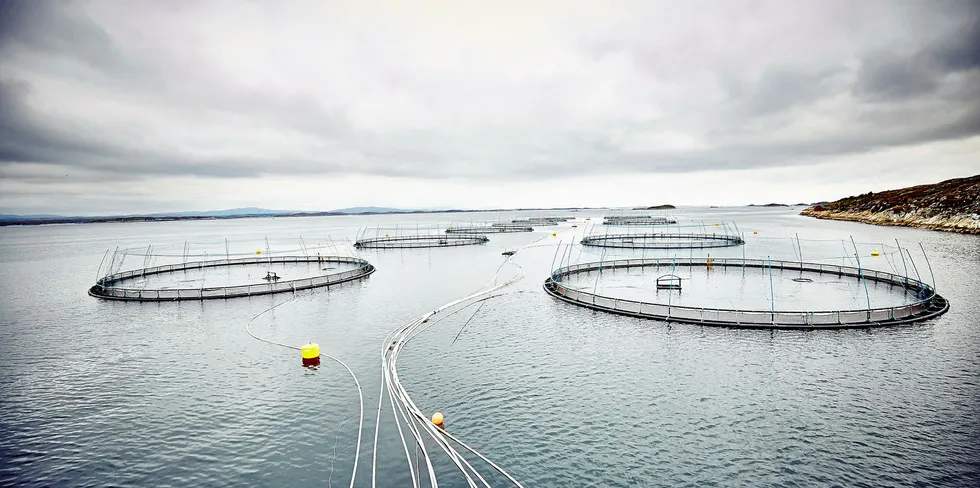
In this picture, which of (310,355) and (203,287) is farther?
(203,287)

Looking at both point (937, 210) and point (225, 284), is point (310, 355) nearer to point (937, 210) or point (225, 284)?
point (225, 284)

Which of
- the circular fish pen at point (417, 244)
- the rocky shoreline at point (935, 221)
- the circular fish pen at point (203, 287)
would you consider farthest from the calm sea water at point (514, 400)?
the rocky shoreline at point (935, 221)

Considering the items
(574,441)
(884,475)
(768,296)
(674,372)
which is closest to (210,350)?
(574,441)

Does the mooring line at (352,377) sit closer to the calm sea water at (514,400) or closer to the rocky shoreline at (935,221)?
the calm sea water at (514,400)

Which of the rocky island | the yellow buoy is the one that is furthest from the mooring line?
the rocky island

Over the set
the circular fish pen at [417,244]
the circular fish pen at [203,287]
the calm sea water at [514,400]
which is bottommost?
the calm sea water at [514,400]

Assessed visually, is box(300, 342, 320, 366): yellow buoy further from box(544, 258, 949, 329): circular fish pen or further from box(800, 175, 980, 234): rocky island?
box(800, 175, 980, 234): rocky island

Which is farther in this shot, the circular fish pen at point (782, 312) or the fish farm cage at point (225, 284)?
the fish farm cage at point (225, 284)

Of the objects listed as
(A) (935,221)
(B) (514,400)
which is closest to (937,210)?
(A) (935,221)

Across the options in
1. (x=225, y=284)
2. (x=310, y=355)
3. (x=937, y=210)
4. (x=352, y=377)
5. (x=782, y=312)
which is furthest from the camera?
(x=937, y=210)
